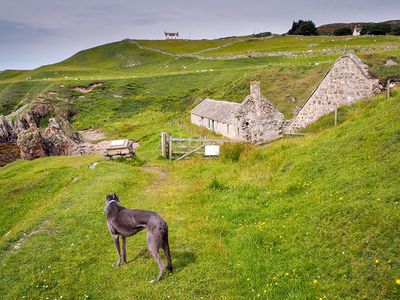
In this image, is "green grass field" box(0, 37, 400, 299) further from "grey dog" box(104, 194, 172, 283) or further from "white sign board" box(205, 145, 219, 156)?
"white sign board" box(205, 145, 219, 156)

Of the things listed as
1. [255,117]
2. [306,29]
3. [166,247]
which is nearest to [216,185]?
[166,247]

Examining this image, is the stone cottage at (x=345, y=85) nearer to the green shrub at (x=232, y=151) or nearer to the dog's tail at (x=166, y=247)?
the green shrub at (x=232, y=151)

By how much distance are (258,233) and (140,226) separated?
4.11 meters

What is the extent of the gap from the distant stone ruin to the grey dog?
19.6 meters

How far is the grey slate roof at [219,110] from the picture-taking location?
42219 millimetres

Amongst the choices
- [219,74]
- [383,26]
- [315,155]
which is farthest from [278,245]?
[383,26]

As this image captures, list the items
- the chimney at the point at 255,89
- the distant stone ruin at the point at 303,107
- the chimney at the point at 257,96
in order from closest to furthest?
the distant stone ruin at the point at 303,107, the chimney at the point at 255,89, the chimney at the point at 257,96

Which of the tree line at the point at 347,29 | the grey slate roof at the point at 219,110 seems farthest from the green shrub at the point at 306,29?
the grey slate roof at the point at 219,110

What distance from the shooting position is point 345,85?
3114cm

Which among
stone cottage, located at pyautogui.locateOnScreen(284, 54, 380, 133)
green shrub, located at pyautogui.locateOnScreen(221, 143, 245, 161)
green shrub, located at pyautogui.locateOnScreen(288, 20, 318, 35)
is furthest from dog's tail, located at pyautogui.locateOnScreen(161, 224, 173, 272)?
green shrub, located at pyautogui.locateOnScreen(288, 20, 318, 35)

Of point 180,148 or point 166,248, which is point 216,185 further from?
point 180,148

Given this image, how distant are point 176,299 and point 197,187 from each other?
10.6 meters

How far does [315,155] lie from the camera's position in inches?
701

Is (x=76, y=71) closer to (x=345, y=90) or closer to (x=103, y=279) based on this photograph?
(x=345, y=90)
